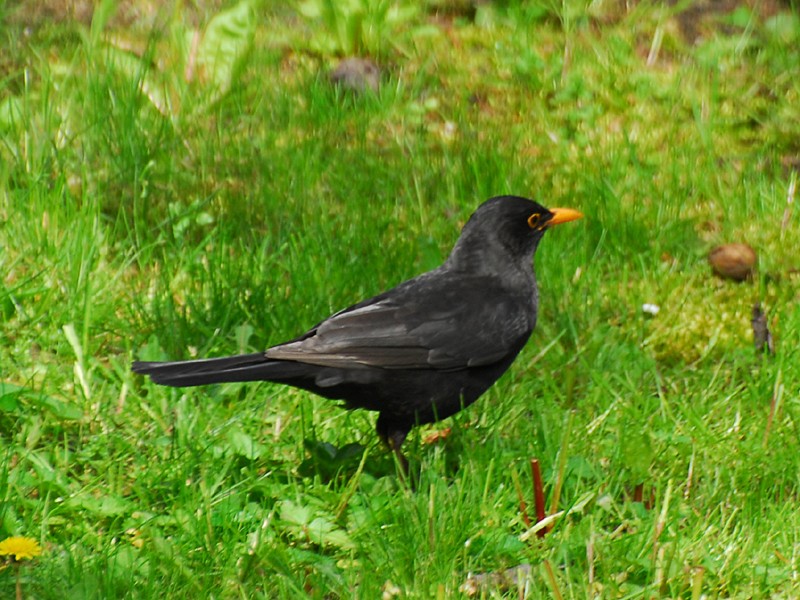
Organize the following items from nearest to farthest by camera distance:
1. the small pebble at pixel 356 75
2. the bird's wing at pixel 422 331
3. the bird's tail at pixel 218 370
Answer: the bird's tail at pixel 218 370
the bird's wing at pixel 422 331
the small pebble at pixel 356 75

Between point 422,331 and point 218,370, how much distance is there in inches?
26.8

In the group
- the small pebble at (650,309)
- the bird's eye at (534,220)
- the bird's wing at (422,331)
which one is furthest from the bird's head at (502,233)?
the small pebble at (650,309)

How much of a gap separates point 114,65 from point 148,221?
78 centimetres

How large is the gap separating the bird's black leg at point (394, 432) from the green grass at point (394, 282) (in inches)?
2.3

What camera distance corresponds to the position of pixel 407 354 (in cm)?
372

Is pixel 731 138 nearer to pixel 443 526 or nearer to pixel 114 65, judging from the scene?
pixel 114 65

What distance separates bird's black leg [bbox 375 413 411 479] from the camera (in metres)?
3.72

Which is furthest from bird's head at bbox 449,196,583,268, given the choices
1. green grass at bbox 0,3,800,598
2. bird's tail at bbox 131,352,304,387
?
bird's tail at bbox 131,352,304,387

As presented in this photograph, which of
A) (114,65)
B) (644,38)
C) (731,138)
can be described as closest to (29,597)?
(114,65)

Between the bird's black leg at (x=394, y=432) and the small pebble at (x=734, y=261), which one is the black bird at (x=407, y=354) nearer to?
the bird's black leg at (x=394, y=432)

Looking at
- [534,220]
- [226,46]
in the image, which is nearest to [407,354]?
[534,220]

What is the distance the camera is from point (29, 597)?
2.89 m

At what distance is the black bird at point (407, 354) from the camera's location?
3.53 metres

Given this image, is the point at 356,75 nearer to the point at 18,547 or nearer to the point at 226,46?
the point at 226,46
